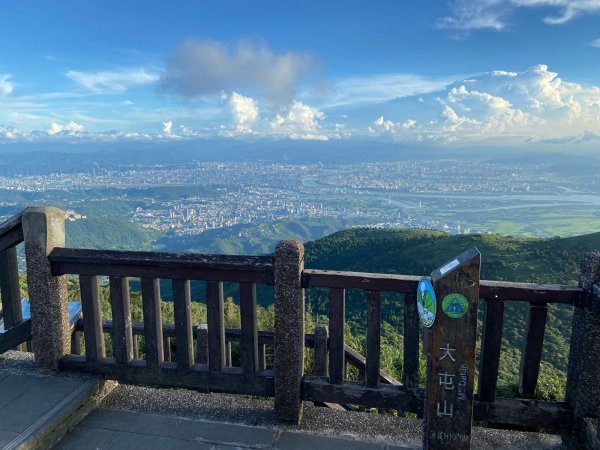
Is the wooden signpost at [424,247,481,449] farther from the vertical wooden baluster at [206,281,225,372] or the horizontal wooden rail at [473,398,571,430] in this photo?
the vertical wooden baluster at [206,281,225,372]

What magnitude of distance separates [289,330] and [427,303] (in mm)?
1144

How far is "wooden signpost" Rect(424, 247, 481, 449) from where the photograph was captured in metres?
2.57

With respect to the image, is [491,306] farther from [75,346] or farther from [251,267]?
[75,346]

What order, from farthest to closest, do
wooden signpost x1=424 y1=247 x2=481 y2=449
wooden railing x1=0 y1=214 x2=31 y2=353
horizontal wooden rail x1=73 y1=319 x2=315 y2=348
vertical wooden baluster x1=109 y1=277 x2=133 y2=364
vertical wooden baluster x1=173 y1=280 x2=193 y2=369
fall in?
horizontal wooden rail x1=73 y1=319 x2=315 y2=348 → wooden railing x1=0 y1=214 x2=31 y2=353 → vertical wooden baluster x1=109 y1=277 x2=133 y2=364 → vertical wooden baluster x1=173 y1=280 x2=193 y2=369 → wooden signpost x1=424 y1=247 x2=481 y2=449

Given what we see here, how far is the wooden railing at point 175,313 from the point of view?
348cm

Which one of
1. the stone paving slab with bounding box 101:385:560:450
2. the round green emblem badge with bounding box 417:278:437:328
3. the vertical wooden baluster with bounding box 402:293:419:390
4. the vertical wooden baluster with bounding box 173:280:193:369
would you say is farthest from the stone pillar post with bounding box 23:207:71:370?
the round green emblem badge with bounding box 417:278:437:328

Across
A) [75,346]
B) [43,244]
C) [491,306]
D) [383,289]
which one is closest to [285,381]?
[383,289]

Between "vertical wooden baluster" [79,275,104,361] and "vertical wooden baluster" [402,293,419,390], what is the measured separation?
2584mm

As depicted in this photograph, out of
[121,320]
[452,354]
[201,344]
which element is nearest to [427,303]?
[452,354]

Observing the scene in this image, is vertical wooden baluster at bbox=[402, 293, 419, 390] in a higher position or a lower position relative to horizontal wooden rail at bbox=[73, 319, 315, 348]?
higher

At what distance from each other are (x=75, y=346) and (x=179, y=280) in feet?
Result: 9.38

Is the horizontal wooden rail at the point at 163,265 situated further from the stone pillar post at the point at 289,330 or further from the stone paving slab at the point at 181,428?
the stone paving slab at the point at 181,428

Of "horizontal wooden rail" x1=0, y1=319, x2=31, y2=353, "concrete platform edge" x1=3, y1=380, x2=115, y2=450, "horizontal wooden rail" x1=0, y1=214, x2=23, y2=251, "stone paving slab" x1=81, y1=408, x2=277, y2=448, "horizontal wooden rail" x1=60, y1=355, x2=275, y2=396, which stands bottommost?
"stone paving slab" x1=81, y1=408, x2=277, y2=448

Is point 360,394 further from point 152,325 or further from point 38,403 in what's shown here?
point 38,403
